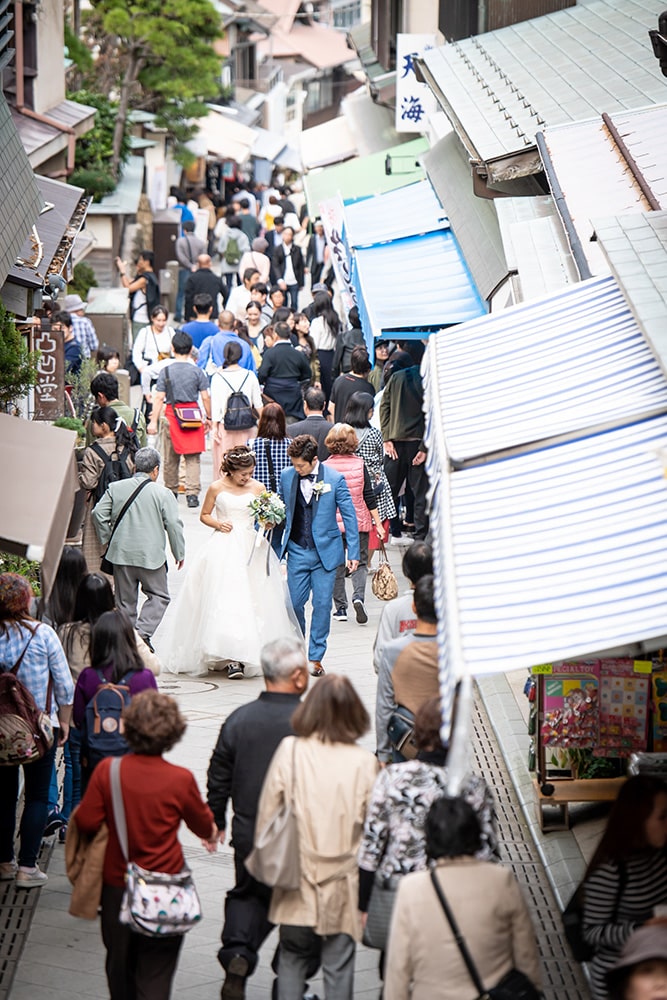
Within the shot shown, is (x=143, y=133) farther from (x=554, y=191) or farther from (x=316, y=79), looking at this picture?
(x=316, y=79)

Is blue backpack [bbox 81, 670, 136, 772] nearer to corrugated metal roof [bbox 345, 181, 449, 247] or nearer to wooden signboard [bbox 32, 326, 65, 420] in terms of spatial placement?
wooden signboard [bbox 32, 326, 65, 420]

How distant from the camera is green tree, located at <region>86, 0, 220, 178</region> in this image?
110 feet

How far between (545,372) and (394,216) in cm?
1171

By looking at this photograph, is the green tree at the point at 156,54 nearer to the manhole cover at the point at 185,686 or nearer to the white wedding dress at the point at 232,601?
the white wedding dress at the point at 232,601

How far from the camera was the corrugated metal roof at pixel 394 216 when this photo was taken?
56.5 ft

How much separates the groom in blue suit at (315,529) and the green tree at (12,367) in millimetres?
1982

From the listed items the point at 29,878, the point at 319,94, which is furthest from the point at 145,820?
the point at 319,94

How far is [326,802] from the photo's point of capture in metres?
5.72

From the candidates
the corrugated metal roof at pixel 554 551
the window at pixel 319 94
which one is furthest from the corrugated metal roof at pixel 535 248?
the window at pixel 319 94

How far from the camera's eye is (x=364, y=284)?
15.2 meters

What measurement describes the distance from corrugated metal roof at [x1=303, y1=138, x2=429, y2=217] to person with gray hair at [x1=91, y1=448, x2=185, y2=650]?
47.9 ft

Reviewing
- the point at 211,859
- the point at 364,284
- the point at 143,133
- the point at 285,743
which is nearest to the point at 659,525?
the point at 285,743

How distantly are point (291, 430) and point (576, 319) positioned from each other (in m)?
6.42

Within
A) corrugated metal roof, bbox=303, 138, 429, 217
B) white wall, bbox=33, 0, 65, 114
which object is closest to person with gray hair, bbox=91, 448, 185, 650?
white wall, bbox=33, 0, 65, 114
